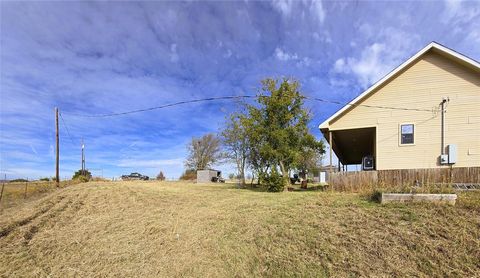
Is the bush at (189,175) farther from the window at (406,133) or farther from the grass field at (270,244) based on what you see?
the grass field at (270,244)

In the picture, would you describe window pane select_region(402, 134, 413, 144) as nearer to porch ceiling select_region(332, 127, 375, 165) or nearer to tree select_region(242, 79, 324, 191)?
porch ceiling select_region(332, 127, 375, 165)

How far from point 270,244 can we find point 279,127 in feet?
42.5

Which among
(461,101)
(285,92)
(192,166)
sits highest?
(285,92)

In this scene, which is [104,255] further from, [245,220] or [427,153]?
[427,153]

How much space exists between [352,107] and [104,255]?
42.7 ft

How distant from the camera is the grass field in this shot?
4703 mm

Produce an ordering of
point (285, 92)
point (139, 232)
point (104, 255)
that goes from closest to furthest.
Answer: point (104, 255), point (139, 232), point (285, 92)

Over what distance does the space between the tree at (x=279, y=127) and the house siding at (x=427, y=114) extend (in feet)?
16.4

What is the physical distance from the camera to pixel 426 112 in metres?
12.7

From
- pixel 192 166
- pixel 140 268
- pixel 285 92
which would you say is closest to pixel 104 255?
pixel 140 268

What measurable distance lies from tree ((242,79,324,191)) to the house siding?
16.4 feet

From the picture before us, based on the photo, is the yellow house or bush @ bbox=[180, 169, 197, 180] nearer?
the yellow house

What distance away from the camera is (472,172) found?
1062 cm

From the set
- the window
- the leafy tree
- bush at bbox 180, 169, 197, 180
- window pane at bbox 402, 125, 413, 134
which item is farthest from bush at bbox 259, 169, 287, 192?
bush at bbox 180, 169, 197, 180
